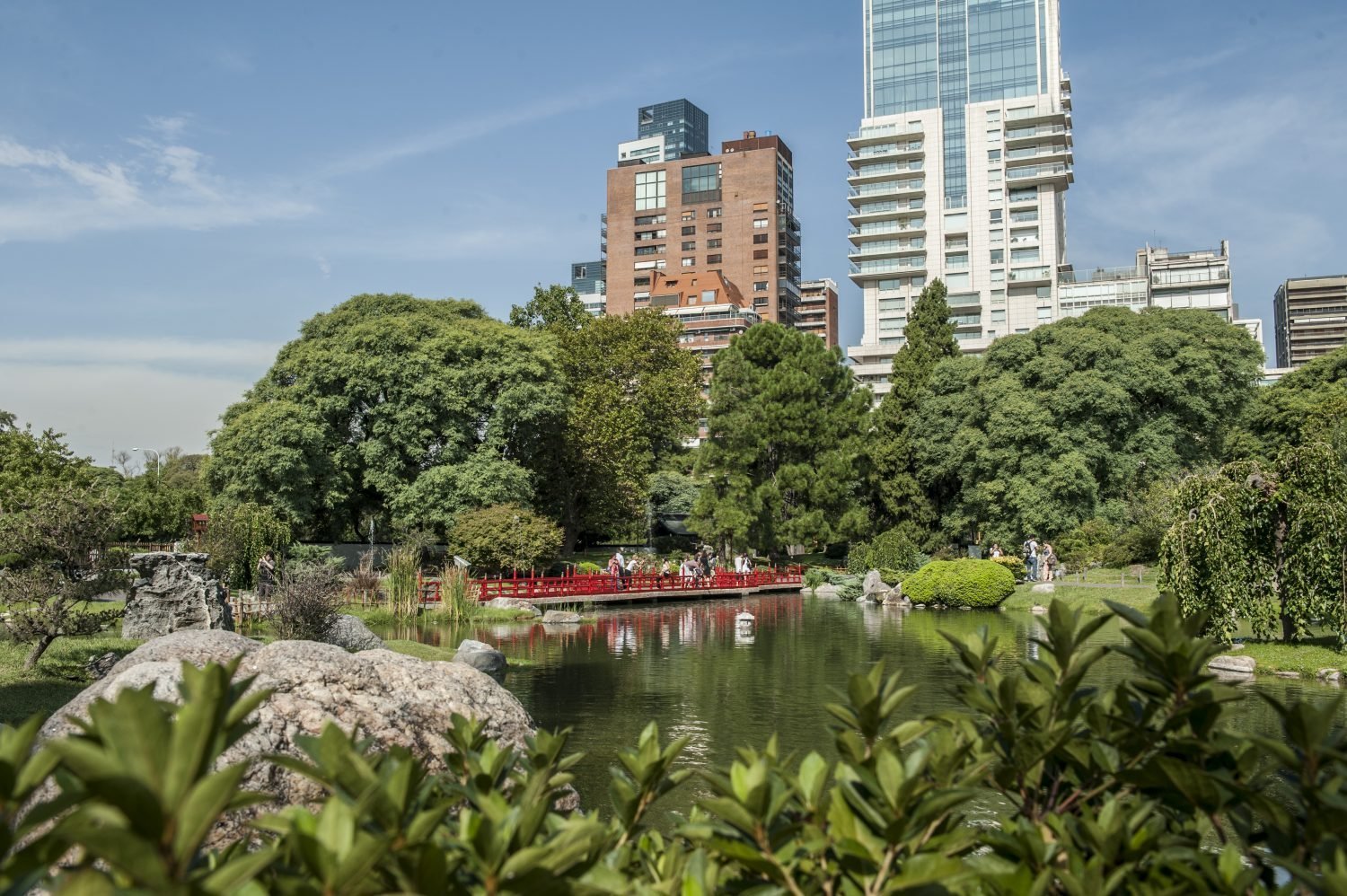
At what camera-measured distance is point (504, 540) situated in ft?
112

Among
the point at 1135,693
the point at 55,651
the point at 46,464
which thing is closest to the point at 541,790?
the point at 1135,693

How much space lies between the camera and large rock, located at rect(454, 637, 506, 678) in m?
14.5

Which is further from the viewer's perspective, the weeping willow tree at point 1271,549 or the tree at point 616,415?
the tree at point 616,415

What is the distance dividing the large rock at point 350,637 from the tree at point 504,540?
54.8ft

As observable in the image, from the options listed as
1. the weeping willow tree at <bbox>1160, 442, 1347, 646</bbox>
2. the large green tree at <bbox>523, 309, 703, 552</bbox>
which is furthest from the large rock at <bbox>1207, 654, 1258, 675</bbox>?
the large green tree at <bbox>523, 309, 703, 552</bbox>

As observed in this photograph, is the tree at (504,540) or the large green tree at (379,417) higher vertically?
the large green tree at (379,417)

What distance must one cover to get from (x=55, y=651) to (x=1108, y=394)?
35.9 meters

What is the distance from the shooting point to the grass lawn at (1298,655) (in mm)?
14766

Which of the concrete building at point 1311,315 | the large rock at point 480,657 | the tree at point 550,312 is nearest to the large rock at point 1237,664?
the large rock at point 480,657

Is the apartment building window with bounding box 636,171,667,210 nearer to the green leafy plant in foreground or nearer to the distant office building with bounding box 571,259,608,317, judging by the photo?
the distant office building with bounding box 571,259,608,317

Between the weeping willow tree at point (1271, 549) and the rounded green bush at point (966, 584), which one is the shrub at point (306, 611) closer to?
the weeping willow tree at point (1271, 549)

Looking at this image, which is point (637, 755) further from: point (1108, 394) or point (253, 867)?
point (1108, 394)

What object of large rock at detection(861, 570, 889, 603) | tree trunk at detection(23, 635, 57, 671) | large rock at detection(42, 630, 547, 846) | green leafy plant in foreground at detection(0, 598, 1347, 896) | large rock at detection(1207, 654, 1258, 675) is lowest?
large rock at detection(861, 570, 889, 603)

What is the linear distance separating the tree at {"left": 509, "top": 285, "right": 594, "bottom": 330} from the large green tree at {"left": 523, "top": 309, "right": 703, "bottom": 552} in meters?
0.38
